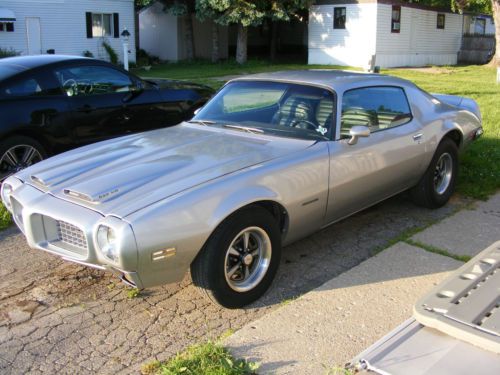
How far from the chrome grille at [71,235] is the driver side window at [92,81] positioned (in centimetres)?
354

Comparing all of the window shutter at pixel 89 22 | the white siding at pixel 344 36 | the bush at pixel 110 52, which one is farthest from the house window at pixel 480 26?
the window shutter at pixel 89 22

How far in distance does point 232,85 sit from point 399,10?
2359 cm

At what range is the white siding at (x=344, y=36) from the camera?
25578 mm

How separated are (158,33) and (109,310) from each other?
96.1 ft

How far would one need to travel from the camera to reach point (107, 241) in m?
3.17

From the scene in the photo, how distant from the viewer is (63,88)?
664 centimetres

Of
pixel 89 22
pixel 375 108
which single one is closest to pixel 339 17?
pixel 89 22

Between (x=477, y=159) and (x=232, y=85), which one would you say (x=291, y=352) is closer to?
(x=232, y=85)

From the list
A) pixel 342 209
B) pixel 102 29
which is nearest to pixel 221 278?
pixel 342 209

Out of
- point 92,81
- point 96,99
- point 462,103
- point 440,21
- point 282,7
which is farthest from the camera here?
point 440,21

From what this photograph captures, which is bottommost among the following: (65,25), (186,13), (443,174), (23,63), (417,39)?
(443,174)

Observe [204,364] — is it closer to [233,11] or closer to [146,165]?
[146,165]

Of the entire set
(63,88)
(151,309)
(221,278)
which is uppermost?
(63,88)

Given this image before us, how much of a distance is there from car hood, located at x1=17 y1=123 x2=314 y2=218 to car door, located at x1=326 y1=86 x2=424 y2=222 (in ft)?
1.28
